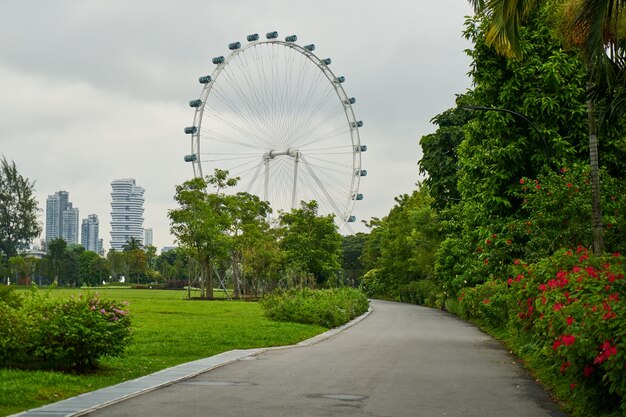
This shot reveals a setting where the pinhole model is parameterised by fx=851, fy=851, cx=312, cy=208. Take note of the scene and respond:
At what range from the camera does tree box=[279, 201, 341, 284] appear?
76812mm

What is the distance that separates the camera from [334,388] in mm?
13898

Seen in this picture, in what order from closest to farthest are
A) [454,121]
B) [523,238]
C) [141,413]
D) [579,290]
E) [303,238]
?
[141,413]
[579,290]
[523,238]
[454,121]
[303,238]

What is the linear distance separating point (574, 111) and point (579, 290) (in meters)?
16.1

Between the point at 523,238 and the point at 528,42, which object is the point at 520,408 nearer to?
the point at 523,238

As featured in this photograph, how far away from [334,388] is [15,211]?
370ft

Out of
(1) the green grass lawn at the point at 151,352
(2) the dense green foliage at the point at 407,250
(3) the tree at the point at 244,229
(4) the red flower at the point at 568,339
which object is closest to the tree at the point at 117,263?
(2) the dense green foliage at the point at 407,250

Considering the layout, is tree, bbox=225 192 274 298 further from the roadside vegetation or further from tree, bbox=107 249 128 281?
tree, bbox=107 249 128 281

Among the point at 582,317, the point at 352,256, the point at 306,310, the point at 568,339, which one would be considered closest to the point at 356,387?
the point at 582,317

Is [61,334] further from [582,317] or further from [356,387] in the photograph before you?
[582,317]

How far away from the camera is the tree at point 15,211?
117 meters

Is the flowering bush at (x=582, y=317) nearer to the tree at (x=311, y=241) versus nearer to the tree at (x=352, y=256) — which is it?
the tree at (x=311, y=241)

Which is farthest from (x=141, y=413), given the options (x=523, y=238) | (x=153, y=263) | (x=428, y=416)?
(x=153, y=263)

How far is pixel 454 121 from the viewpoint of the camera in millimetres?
49406

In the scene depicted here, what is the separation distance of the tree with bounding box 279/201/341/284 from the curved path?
53678 mm
